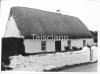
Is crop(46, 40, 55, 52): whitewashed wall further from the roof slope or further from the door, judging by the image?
the roof slope

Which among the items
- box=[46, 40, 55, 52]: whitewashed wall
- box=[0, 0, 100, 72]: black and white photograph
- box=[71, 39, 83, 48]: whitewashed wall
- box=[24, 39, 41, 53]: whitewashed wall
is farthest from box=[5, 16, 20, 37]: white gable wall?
box=[71, 39, 83, 48]: whitewashed wall

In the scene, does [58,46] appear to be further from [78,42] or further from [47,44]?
[78,42]

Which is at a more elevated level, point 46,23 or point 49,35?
point 46,23

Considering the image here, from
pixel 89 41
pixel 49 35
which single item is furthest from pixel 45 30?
pixel 89 41

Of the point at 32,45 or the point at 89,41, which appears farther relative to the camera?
the point at 89,41

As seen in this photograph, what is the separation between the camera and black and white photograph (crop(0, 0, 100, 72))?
10.4 feet

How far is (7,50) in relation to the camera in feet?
10.5

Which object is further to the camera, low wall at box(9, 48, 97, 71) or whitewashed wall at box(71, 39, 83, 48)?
whitewashed wall at box(71, 39, 83, 48)

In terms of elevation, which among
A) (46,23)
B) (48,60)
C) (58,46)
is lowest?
(48,60)

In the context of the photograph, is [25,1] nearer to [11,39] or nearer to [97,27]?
[11,39]

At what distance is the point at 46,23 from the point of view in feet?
10.8

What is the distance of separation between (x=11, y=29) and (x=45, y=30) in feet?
1.65

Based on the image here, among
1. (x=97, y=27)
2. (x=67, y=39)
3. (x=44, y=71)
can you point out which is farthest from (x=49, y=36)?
(x=97, y=27)

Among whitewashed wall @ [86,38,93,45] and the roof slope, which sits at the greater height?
the roof slope
